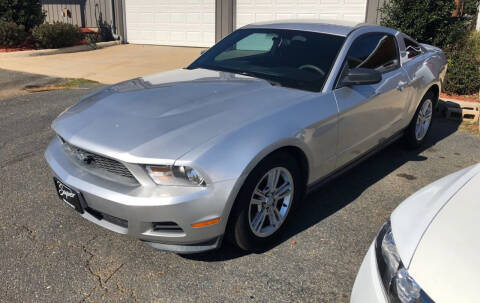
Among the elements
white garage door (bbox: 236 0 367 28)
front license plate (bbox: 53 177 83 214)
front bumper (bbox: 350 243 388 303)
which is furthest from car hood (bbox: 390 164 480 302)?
white garage door (bbox: 236 0 367 28)

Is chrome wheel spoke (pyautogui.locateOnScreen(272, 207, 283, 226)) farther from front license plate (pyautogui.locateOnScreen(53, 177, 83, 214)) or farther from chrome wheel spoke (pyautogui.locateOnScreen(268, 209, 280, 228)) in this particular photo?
front license plate (pyautogui.locateOnScreen(53, 177, 83, 214))

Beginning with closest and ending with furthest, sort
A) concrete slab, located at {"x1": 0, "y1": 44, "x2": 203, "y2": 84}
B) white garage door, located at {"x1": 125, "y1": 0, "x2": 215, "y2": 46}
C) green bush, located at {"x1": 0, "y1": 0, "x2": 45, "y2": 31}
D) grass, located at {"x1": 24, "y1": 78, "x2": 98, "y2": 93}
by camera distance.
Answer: grass, located at {"x1": 24, "y1": 78, "x2": 98, "y2": 93}, concrete slab, located at {"x1": 0, "y1": 44, "x2": 203, "y2": 84}, green bush, located at {"x1": 0, "y1": 0, "x2": 45, "y2": 31}, white garage door, located at {"x1": 125, "y1": 0, "x2": 215, "y2": 46}

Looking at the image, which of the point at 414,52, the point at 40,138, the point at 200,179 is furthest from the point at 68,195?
the point at 414,52

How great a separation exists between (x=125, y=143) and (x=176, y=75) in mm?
1526

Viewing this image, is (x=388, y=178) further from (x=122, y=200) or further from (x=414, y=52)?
(x=122, y=200)

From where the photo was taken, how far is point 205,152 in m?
2.50

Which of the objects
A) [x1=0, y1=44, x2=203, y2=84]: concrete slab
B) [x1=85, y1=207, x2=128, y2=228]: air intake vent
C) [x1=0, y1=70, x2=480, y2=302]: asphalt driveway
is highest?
[x1=85, y1=207, x2=128, y2=228]: air intake vent

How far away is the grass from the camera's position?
815 centimetres

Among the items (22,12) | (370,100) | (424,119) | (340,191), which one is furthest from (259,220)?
(22,12)

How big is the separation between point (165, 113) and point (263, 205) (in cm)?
95

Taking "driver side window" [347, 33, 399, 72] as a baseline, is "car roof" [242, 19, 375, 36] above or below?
above

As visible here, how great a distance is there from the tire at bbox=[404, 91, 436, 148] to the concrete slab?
20.2 ft

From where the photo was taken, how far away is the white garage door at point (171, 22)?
43.8ft

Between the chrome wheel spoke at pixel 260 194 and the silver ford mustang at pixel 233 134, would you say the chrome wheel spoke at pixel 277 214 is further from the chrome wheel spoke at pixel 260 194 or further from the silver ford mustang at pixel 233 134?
the chrome wheel spoke at pixel 260 194
